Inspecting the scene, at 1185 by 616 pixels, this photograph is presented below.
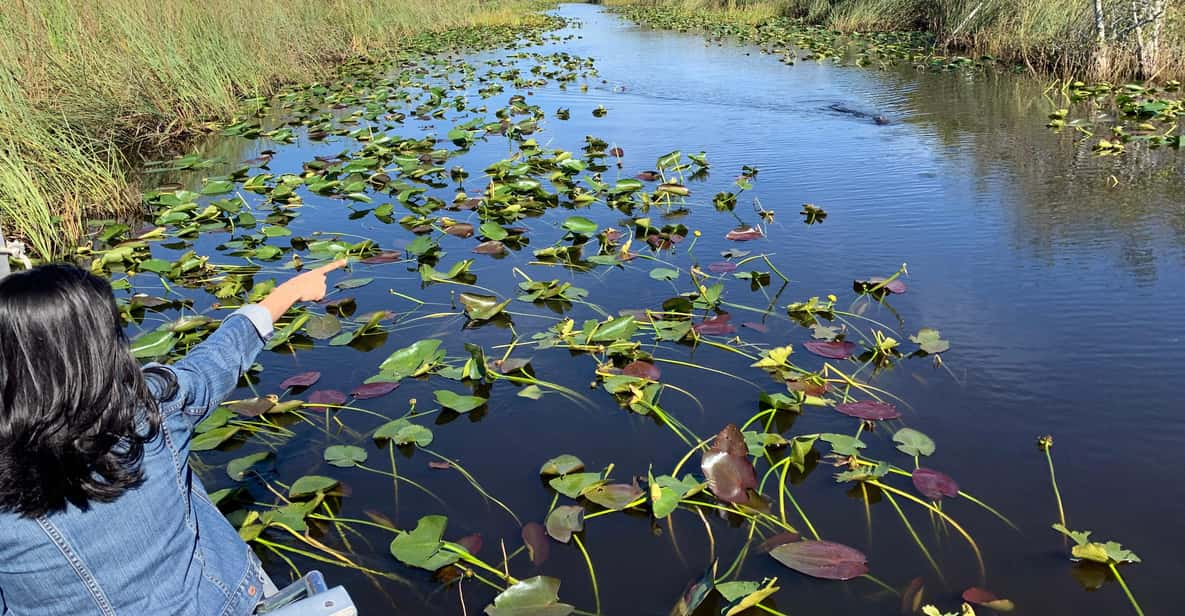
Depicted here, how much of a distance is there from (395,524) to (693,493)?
2.58ft

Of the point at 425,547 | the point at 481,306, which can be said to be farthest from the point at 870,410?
the point at 481,306

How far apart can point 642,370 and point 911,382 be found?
0.88 m

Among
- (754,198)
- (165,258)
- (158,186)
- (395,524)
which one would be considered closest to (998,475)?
(395,524)

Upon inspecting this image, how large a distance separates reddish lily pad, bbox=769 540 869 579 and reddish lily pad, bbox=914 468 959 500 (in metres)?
0.30

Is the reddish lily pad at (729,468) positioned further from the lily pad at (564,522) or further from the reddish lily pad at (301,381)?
the reddish lily pad at (301,381)

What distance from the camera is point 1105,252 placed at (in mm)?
4176

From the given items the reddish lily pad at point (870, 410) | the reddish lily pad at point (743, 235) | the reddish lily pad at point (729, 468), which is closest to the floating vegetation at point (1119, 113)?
the reddish lily pad at point (743, 235)

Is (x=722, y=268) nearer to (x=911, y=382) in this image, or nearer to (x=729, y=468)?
(x=911, y=382)

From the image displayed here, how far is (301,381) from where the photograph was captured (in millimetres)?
3070

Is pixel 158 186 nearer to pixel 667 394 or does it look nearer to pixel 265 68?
pixel 265 68

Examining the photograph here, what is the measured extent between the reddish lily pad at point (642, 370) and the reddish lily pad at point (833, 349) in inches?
22.2

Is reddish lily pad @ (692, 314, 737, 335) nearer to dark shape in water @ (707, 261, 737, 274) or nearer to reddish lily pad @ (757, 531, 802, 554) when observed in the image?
dark shape in water @ (707, 261, 737, 274)

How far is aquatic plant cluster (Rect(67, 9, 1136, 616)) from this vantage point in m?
2.27

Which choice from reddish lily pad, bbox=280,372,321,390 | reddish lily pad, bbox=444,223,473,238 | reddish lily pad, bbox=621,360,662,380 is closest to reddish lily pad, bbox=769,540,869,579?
reddish lily pad, bbox=621,360,662,380
